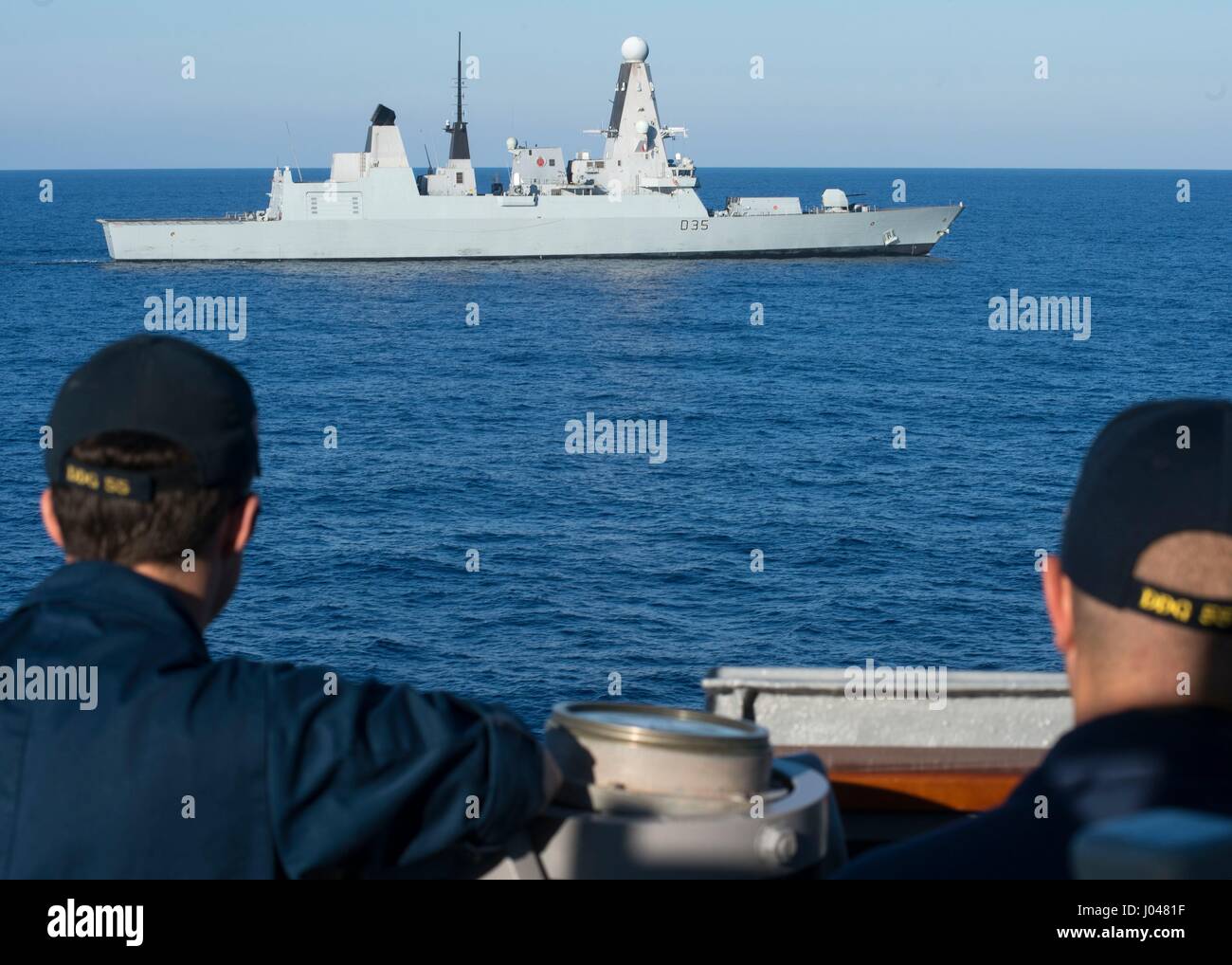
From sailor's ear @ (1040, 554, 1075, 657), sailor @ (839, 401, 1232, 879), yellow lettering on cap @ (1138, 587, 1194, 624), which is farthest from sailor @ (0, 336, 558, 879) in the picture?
yellow lettering on cap @ (1138, 587, 1194, 624)

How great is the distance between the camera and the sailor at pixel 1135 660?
4.81 feet

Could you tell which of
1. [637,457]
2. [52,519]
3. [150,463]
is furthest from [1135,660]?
[637,457]

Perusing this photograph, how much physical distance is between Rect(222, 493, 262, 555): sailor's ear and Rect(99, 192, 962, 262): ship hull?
63.7 meters

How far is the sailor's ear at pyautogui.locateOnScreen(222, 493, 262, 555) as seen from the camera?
2.09 meters

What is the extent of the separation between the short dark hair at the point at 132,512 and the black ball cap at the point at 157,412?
A: 1cm

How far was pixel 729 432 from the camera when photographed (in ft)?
125

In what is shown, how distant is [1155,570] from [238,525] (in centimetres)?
128

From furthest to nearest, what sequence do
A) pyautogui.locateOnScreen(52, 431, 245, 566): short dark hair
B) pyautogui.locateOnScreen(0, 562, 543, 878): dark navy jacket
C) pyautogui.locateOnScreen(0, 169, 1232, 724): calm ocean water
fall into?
1. pyautogui.locateOnScreen(0, 169, 1232, 724): calm ocean water
2. pyautogui.locateOnScreen(52, 431, 245, 566): short dark hair
3. pyautogui.locateOnScreen(0, 562, 543, 878): dark navy jacket

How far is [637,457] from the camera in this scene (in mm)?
36281

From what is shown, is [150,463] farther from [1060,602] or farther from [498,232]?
[498,232]

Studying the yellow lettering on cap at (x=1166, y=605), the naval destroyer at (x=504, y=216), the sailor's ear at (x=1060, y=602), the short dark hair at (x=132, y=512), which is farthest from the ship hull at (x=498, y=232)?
the yellow lettering on cap at (x=1166, y=605)

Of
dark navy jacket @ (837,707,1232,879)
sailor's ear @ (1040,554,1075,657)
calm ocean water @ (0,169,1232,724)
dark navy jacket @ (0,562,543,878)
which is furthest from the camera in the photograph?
calm ocean water @ (0,169,1232,724)

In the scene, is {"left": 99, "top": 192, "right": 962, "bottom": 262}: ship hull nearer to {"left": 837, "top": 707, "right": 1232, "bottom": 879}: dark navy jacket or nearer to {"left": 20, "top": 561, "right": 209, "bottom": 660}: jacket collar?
{"left": 20, "top": 561, "right": 209, "bottom": 660}: jacket collar
